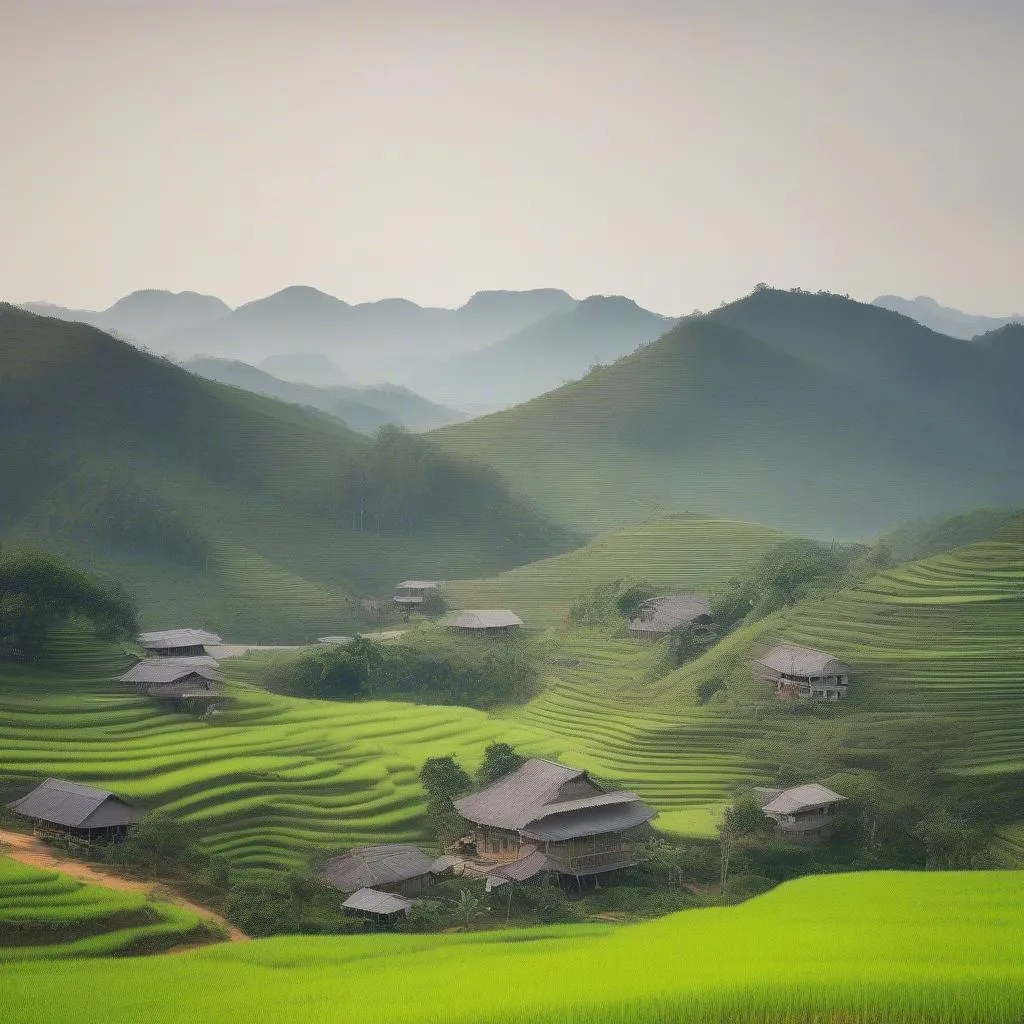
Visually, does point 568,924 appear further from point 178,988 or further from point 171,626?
point 171,626

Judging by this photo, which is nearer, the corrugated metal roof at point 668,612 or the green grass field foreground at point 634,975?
the green grass field foreground at point 634,975

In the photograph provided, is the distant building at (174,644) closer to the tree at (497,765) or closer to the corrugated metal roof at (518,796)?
the tree at (497,765)

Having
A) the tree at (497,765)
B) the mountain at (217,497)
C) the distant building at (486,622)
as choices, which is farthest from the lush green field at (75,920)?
the mountain at (217,497)

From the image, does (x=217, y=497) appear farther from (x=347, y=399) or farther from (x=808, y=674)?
(x=347, y=399)

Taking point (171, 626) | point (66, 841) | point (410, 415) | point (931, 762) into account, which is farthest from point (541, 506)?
point (410, 415)

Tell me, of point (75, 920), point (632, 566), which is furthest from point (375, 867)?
point (632, 566)

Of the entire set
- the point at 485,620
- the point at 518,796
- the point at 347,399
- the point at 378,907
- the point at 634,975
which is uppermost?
the point at 347,399
